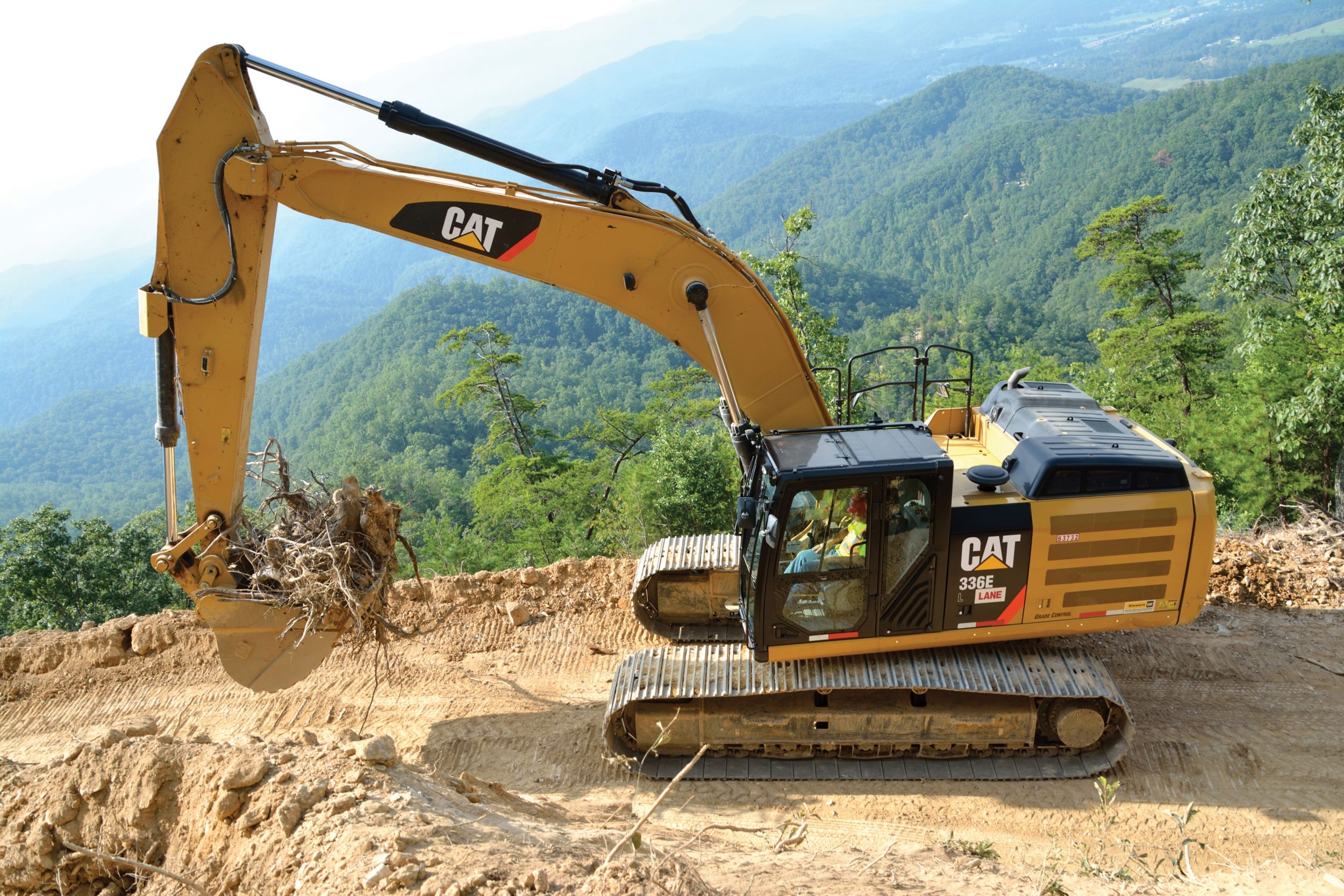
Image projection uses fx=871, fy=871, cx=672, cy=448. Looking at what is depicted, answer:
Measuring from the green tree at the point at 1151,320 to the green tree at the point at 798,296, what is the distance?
11.9m

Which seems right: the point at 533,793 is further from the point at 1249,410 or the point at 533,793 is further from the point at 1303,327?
the point at 1303,327

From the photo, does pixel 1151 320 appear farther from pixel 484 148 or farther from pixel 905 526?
pixel 484 148

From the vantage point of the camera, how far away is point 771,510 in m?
6.37

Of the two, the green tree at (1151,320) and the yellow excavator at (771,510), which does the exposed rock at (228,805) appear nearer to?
the yellow excavator at (771,510)

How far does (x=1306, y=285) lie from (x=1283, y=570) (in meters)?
7.72

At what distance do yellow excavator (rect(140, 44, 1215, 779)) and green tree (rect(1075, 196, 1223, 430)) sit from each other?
19.7 m

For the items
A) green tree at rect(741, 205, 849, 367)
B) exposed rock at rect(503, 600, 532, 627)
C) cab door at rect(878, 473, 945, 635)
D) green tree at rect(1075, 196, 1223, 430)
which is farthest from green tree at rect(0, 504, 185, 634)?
green tree at rect(1075, 196, 1223, 430)

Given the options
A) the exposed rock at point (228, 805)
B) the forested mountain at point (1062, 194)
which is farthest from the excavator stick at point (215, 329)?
the forested mountain at point (1062, 194)

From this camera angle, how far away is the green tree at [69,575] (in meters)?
16.5

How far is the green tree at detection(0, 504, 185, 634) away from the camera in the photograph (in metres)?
16.5

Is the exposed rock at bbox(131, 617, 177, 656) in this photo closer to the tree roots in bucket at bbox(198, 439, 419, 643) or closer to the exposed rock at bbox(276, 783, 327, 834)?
the tree roots in bucket at bbox(198, 439, 419, 643)

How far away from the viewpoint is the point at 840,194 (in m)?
169

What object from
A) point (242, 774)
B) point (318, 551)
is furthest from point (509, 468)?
point (242, 774)

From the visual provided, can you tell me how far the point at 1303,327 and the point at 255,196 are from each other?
56.3 feet
